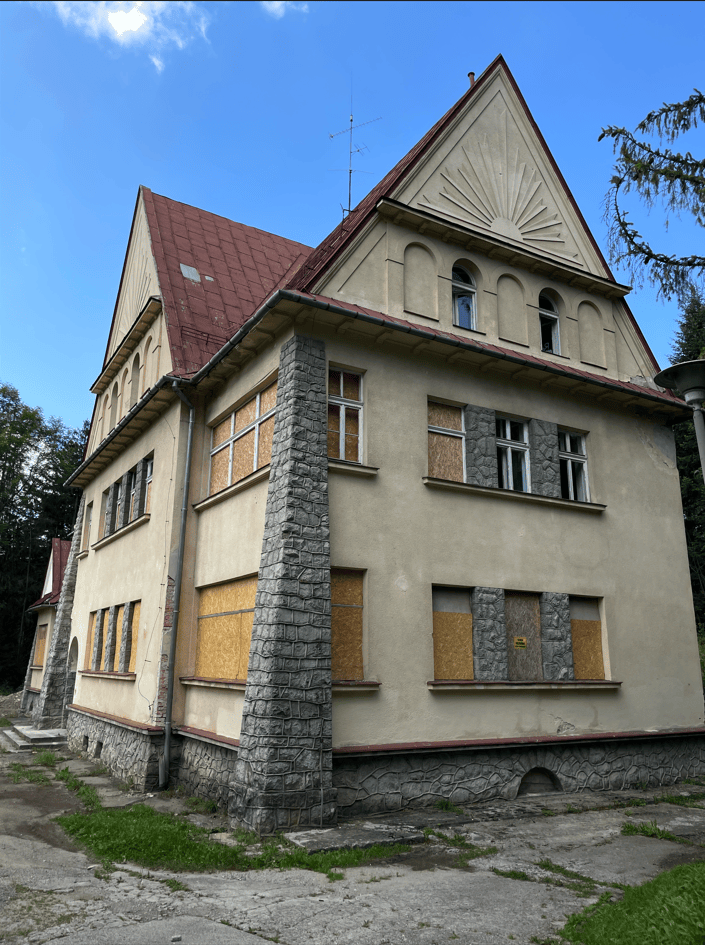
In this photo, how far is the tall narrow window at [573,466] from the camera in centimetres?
1324

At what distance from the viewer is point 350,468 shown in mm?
10555

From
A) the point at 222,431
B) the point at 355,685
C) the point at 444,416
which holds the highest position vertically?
the point at 222,431

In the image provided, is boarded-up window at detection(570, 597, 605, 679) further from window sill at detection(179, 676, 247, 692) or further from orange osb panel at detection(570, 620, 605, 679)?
window sill at detection(179, 676, 247, 692)

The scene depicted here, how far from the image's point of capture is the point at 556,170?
1520cm

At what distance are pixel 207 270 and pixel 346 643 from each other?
1019 cm

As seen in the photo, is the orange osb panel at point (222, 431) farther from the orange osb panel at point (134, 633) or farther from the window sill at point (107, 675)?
the window sill at point (107, 675)

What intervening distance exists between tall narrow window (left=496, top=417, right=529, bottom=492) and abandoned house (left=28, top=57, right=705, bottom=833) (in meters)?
0.04

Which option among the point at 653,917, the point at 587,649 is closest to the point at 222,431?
the point at 587,649

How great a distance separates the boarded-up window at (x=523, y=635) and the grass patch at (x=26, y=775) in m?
8.56

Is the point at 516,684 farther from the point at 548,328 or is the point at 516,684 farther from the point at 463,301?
the point at 548,328

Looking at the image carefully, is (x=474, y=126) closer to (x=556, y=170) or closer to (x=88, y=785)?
(x=556, y=170)

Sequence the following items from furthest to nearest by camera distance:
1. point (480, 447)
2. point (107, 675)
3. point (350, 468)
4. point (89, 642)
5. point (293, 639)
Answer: point (89, 642), point (107, 675), point (480, 447), point (350, 468), point (293, 639)

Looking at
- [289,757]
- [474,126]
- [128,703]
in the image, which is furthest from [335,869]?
[474,126]

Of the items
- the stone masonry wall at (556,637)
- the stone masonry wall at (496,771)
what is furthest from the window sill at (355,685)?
the stone masonry wall at (556,637)
